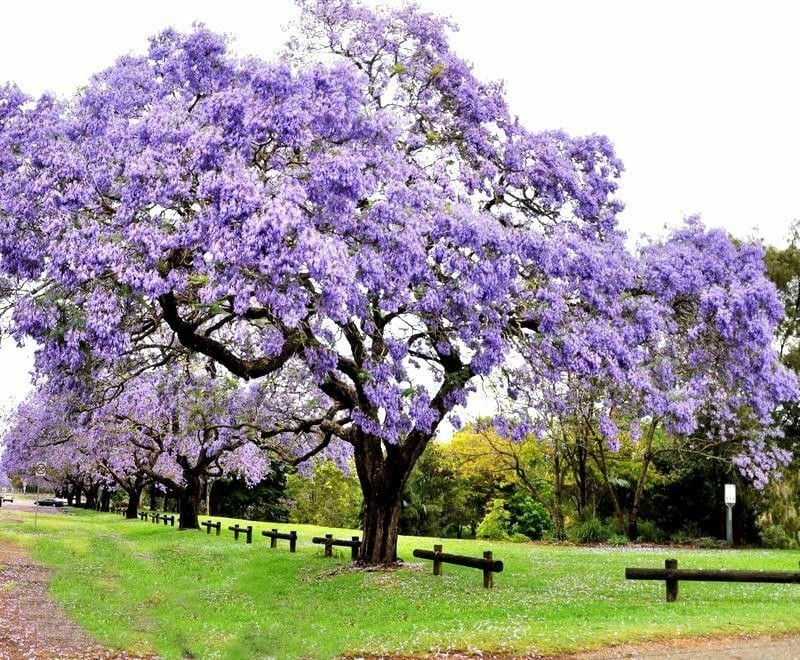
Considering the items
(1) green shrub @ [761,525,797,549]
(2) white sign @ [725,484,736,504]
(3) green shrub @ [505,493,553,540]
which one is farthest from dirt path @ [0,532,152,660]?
(3) green shrub @ [505,493,553,540]

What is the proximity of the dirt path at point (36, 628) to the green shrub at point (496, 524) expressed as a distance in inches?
1248

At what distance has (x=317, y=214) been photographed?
1622cm

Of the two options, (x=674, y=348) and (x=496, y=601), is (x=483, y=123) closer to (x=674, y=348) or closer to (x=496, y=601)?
(x=674, y=348)

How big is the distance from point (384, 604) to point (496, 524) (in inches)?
1401

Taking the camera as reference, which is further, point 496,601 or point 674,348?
point 674,348

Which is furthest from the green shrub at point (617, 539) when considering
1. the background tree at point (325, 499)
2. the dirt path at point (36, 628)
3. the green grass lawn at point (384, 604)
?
the background tree at point (325, 499)

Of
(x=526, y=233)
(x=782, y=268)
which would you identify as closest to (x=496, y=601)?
(x=526, y=233)

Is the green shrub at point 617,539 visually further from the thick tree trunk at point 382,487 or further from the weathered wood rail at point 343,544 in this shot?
the thick tree trunk at point 382,487

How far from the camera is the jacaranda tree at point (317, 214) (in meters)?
15.9

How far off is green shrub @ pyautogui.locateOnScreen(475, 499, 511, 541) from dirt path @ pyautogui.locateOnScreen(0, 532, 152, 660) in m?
31.7

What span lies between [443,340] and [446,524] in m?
46.3

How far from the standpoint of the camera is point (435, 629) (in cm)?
1491

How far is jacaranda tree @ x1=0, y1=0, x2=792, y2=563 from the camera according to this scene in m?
15.9

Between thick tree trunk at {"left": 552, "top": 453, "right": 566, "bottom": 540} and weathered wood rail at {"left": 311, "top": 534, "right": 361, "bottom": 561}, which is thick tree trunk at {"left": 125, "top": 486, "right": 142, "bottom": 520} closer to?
thick tree trunk at {"left": 552, "top": 453, "right": 566, "bottom": 540}
